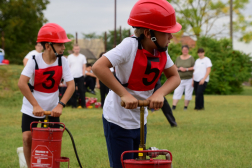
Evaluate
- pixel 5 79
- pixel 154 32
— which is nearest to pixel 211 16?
pixel 5 79

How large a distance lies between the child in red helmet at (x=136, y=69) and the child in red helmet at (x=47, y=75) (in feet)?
4.18

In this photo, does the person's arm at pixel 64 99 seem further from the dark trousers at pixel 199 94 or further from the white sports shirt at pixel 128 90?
the dark trousers at pixel 199 94

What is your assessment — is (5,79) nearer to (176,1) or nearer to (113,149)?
(113,149)

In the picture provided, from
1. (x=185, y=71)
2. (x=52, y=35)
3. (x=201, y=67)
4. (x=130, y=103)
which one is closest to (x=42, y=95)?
(x=52, y=35)

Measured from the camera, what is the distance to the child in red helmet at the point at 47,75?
13.8 feet

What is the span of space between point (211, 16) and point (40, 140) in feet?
154

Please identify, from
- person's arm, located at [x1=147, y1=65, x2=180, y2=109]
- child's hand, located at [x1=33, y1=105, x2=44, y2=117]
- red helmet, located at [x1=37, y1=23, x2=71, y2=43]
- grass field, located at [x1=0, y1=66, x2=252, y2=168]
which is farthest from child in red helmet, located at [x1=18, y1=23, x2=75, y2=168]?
person's arm, located at [x1=147, y1=65, x2=180, y2=109]

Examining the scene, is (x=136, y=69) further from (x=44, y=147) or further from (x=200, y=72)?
(x=200, y=72)

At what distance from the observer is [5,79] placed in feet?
50.3

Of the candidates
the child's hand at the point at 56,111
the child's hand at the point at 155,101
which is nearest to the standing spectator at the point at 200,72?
the child's hand at the point at 56,111

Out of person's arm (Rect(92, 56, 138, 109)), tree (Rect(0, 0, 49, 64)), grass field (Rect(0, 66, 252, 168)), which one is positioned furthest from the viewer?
tree (Rect(0, 0, 49, 64))

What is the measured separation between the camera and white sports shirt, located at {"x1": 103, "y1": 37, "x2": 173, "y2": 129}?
275 centimetres

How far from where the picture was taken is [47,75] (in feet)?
13.9

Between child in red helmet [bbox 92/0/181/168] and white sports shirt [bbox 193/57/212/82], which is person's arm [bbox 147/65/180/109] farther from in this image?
white sports shirt [bbox 193/57/212/82]
